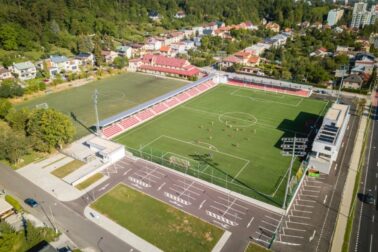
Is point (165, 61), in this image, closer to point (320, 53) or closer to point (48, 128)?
point (48, 128)

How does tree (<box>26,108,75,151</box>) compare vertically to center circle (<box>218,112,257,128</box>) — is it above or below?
above

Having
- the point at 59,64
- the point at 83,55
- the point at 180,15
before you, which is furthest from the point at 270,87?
the point at 180,15

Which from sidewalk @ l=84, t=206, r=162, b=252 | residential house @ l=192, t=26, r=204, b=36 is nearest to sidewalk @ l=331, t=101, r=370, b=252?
sidewalk @ l=84, t=206, r=162, b=252

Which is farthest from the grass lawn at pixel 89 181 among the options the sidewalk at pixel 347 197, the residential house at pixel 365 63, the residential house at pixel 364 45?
the residential house at pixel 364 45

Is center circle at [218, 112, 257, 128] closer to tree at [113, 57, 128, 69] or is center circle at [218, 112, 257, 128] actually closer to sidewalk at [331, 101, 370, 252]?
sidewalk at [331, 101, 370, 252]

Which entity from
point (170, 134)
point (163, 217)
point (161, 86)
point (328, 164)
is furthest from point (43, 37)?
point (328, 164)
